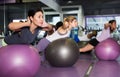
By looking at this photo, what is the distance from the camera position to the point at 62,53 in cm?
212

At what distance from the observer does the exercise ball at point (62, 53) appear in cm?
212

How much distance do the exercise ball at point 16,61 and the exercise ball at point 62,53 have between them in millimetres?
570

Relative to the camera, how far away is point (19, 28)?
1.73m

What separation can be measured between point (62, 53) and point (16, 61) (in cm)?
66

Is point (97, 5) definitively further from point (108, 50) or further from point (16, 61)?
point (16, 61)

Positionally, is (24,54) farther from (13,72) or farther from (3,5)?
(3,5)

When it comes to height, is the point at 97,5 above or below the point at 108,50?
above

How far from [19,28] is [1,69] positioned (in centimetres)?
35

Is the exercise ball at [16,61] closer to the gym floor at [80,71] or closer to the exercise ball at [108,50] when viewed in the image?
the gym floor at [80,71]

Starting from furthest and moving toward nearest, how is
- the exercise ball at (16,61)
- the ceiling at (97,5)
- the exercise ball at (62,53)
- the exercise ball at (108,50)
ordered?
the ceiling at (97,5) < the exercise ball at (108,50) < the exercise ball at (62,53) < the exercise ball at (16,61)

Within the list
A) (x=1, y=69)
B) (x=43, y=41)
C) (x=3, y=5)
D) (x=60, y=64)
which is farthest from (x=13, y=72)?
(x=3, y=5)

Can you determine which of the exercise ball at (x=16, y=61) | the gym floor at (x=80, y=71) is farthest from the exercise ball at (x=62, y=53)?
the exercise ball at (x=16, y=61)

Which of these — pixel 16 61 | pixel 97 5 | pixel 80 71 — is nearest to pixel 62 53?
pixel 80 71

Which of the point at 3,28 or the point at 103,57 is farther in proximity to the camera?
the point at 3,28
